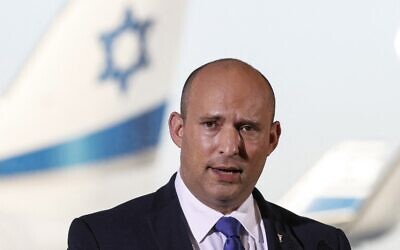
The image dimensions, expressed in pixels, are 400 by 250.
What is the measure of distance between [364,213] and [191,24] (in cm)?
58

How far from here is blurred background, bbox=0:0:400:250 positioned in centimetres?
178

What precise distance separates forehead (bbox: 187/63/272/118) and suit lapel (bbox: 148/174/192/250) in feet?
0.48

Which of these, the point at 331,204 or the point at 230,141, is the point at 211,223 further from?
the point at 331,204

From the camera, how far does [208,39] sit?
191cm

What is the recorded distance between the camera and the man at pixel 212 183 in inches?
42.6

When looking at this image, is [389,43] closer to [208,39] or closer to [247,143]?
[208,39]

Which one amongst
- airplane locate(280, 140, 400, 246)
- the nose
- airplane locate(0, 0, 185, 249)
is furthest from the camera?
airplane locate(280, 140, 400, 246)

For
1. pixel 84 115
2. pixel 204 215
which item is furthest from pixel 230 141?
pixel 84 115

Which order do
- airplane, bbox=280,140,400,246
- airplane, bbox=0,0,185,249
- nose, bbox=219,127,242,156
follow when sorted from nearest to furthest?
1. nose, bbox=219,127,242,156
2. airplane, bbox=0,0,185,249
3. airplane, bbox=280,140,400,246

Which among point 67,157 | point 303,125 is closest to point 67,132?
point 67,157

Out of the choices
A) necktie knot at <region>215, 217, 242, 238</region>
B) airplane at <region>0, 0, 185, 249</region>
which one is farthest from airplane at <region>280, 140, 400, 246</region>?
necktie knot at <region>215, 217, 242, 238</region>

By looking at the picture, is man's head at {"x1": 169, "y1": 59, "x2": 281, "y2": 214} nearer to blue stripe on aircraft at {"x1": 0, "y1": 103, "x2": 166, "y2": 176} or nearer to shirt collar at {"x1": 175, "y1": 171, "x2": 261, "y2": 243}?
shirt collar at {"x1": 175, "y1": 171, "x2": 261, "y2": 243}

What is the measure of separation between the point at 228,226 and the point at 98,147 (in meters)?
0.75

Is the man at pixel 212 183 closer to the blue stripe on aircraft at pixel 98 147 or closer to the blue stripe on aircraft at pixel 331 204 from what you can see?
the blue stripe on aircraft at pixel 98 147
